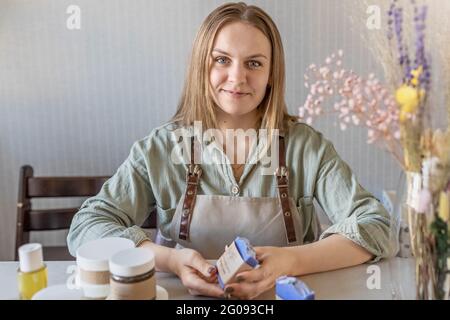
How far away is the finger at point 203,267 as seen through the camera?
0.82m

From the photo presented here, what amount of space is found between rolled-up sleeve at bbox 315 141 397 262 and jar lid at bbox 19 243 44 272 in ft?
1.85

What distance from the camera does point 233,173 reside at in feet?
3.72

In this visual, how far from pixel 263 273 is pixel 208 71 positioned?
0.49 metres

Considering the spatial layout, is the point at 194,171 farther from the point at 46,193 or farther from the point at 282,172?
the point at 46,193

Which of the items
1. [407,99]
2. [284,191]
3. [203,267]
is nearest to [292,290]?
[203,267]

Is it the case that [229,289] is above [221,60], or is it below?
below

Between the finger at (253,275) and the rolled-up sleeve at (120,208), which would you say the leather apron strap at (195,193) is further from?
the finger at (253,275)

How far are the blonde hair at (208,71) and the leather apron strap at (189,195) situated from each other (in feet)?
0.26

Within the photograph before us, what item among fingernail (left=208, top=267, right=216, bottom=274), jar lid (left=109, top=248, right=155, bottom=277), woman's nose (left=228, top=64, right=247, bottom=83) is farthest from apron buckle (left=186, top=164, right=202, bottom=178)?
jar lid (left=109, top=248, right=155, bottom=277)

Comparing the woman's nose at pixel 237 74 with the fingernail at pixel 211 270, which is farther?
the woman's nose at pixel 237 74

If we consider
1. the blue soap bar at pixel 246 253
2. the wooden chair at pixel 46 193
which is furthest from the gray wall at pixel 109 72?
the blue soap bar at pixel 246 253

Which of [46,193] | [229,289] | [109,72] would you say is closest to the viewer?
[229,289]
